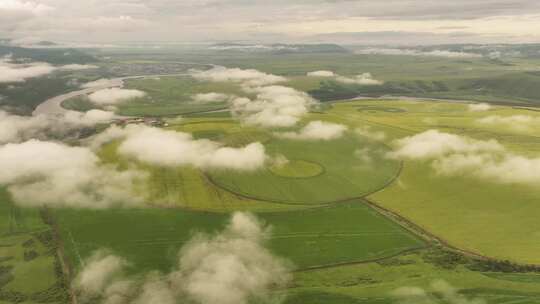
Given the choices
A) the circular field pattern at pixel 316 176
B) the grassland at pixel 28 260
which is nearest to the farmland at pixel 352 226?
the circular field pattern at pixel 316 176

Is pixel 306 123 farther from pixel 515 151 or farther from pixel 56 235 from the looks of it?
pixel 56 235

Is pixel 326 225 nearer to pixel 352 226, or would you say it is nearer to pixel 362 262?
pixel 352 226

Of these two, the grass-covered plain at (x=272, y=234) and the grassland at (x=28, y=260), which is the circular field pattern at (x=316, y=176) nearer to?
the grass-covered plain at (x=272, y=234)

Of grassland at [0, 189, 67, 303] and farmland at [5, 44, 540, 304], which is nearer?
grassland at [0, 189, 67, 303]

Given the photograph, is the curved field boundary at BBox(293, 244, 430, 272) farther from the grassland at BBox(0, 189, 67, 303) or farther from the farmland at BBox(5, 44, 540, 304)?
the grassland at BBox(0, 189, 67, 303)

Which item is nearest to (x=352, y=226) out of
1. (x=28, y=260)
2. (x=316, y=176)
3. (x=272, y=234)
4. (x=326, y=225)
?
(x=326, y=225)

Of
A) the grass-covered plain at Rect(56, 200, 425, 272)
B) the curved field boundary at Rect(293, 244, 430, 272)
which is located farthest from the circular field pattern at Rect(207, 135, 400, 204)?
the curved field boundary at Rect(293, 244, 430, 272)

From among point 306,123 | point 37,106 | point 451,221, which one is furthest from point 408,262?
point 37,106
